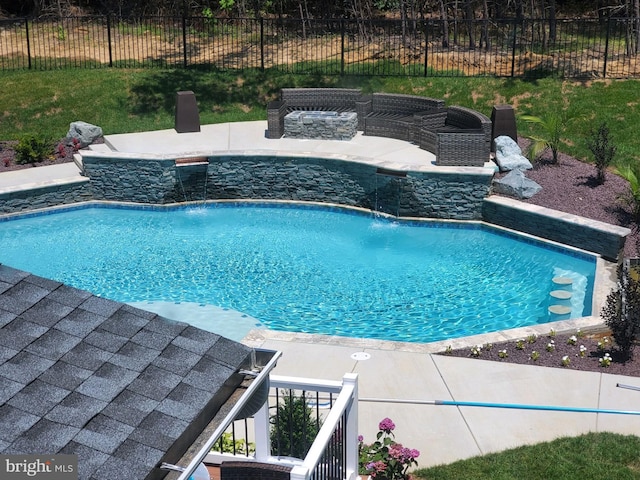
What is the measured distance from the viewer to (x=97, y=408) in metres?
4.88

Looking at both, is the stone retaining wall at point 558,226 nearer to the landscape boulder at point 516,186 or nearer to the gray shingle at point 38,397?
the landscape boulder at point 516,186

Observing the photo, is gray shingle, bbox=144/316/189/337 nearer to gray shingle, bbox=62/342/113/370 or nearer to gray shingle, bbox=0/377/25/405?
gray shingle, bbox=62/342/113/370

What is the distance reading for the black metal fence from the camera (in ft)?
77.0

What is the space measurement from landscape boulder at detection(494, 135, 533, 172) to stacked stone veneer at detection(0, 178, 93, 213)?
845 centimetres

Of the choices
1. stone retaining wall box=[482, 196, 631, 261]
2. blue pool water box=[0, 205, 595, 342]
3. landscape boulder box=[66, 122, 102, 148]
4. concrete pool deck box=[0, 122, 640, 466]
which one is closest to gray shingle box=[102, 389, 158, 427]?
concrete pool deck box=[0, 122, 640, 466]

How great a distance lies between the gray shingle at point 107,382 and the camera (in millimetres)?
5000

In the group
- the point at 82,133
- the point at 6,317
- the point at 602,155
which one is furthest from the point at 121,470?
the point at 82,133

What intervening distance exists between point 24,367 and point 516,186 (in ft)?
43.8

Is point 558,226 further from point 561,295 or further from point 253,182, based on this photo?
point 253,182

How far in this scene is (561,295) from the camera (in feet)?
46.3

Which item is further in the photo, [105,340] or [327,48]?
[327,48]

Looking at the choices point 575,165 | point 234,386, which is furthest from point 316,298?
point 234,386

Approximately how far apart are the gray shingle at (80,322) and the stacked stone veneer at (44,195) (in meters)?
13.2

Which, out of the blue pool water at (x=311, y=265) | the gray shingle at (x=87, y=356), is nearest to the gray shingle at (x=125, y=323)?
the gray shingle at (x=87, y=356)
